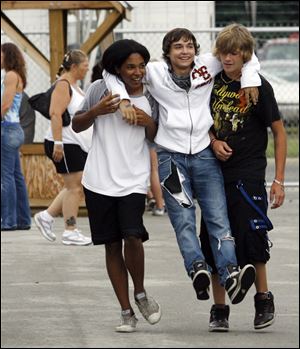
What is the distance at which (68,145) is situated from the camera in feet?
40.0

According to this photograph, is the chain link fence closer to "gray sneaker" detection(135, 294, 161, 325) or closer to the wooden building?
the wooden building

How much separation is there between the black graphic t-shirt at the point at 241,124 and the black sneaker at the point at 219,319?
160 cm

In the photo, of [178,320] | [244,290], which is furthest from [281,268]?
[244,290]

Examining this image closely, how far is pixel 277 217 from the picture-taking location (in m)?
16.9

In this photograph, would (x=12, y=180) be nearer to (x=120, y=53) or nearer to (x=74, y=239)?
(x=74, y=239)

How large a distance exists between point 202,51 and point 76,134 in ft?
23.3

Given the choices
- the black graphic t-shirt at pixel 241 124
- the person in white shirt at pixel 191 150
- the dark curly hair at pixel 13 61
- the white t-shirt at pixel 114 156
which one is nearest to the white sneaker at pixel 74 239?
the dark curly hair at pixel 13 61

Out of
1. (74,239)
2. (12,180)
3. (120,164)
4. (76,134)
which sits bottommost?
(74,239)

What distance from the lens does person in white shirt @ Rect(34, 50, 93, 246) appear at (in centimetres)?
1118

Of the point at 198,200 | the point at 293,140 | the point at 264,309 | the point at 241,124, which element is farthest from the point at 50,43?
the point at 241,124

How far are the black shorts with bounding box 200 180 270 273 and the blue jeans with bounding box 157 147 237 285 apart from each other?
0.41ft

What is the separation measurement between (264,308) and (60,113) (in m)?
2.92

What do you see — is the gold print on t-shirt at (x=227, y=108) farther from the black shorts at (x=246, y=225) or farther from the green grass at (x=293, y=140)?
the green grass at (x=293, y=140)

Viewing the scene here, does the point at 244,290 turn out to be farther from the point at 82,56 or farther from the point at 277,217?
the point at 277,217
